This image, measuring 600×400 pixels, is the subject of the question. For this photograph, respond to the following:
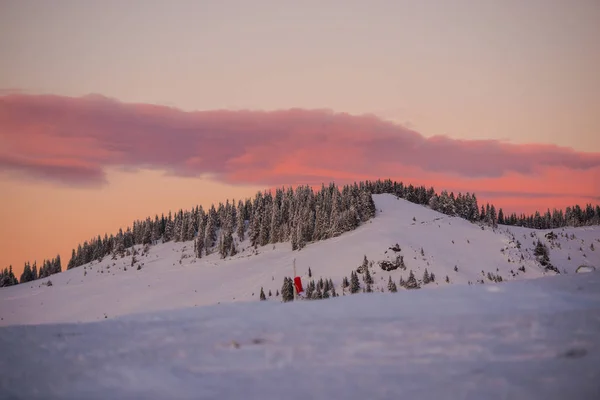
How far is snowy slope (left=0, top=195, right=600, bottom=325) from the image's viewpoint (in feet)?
195

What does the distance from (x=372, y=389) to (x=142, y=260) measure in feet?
349

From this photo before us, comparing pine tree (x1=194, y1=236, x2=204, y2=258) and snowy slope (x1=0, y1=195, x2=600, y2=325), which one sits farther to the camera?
pine tree (x1=194, y1=236, x2=204, y2=258)

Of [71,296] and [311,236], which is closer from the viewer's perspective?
[71,296]

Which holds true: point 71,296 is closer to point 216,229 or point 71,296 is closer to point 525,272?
point 216,229

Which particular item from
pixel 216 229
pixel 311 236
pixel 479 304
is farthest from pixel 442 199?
pixel 479 304

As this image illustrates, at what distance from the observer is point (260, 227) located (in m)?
101

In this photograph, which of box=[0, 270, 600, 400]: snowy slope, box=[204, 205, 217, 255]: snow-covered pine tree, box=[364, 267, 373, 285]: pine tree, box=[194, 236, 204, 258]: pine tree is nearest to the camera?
box=[0, 270, 600, 400]: snowy slope

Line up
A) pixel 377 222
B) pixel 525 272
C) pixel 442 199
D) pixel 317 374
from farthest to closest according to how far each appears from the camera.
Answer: pixel 442 199 < pixel 377 222 < pixel 525 272 < pixel 317 374

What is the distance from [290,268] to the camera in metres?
67.1

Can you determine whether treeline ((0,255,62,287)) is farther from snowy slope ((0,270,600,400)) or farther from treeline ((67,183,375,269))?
snowy slope ((0,270,600,400))

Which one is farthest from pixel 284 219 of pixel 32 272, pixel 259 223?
pixel 32 272

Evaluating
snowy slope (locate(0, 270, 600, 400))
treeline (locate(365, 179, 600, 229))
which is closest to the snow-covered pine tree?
treeline (locate(365, 179, 600, 229))

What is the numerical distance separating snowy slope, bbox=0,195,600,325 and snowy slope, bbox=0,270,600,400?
148 ft

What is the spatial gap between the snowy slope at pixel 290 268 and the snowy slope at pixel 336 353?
45109 millimetres
